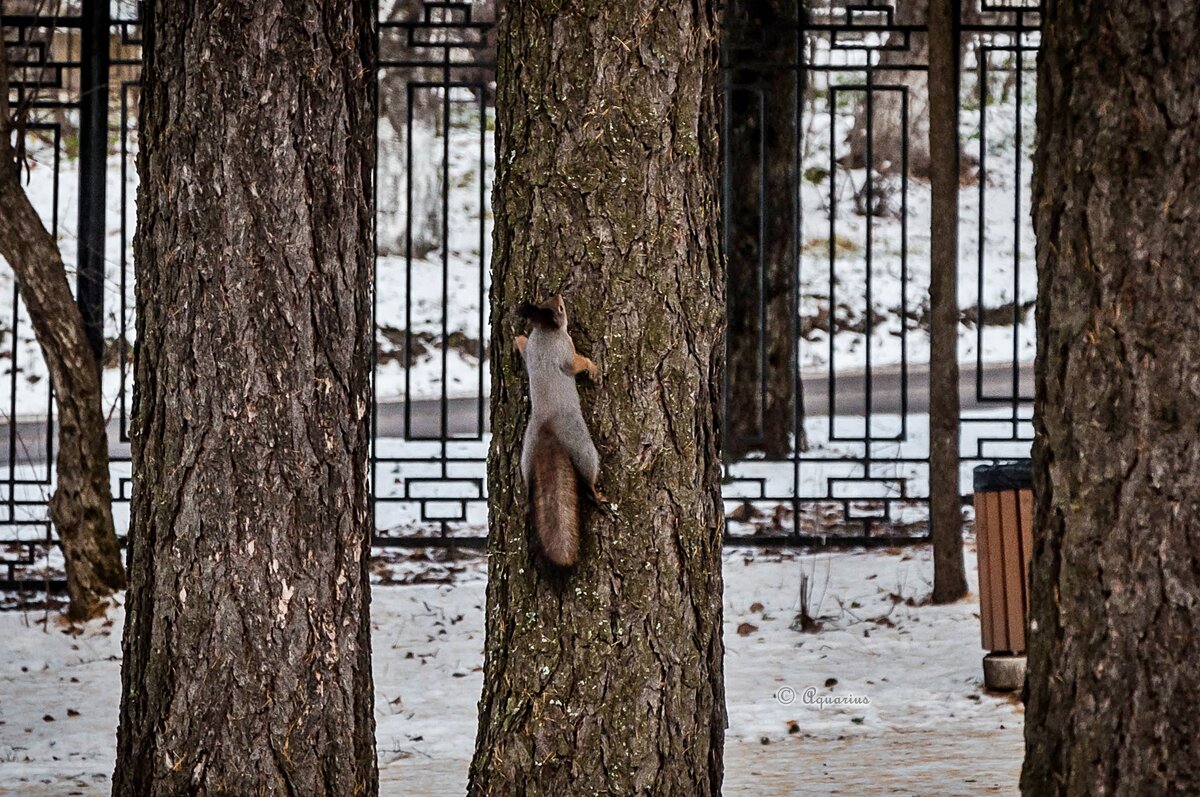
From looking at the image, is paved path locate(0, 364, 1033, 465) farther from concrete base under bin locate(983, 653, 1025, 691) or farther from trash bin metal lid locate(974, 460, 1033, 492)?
concrete base under bin locate(983, 653, 1025, 691)

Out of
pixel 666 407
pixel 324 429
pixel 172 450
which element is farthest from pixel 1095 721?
pixel 172 450

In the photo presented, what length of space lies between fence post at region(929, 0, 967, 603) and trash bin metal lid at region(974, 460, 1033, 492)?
40.2 inches

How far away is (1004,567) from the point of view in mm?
6340

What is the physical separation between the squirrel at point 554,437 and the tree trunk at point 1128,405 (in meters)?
1.17

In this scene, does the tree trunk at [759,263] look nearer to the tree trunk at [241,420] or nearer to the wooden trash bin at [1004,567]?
the wooden trash bin at [1004,567]

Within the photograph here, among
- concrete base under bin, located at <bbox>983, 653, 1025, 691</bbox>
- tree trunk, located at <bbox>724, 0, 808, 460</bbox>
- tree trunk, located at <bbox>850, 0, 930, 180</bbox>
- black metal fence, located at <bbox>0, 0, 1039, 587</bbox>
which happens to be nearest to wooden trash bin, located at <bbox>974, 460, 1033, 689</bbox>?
concrete base under bin, located at <bbox>983, 653, 1025, 691</bbox>

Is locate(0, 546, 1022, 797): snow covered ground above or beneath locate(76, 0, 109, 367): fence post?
beneath

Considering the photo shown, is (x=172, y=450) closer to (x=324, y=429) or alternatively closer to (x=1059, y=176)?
(x=324, y=429)

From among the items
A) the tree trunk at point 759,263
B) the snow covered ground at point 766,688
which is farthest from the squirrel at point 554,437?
the tree trunk at point 759,263

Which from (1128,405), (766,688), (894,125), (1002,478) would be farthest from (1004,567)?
(894,125)

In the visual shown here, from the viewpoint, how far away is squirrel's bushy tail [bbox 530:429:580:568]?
3.44 m

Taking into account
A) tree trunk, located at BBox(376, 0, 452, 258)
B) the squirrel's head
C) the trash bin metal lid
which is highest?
tree trunk, located at BBox(376, 0, 452, 258)

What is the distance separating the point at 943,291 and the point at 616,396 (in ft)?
14.1

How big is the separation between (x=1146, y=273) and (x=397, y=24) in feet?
19.9
